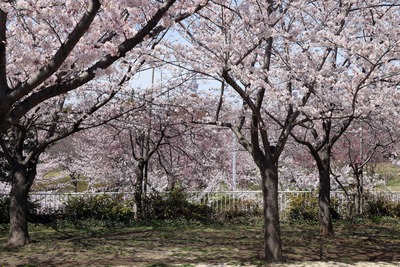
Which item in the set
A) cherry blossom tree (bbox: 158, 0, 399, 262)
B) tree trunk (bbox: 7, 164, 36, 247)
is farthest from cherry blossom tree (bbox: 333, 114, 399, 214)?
tree trunk (bbox: 7, 164, 36, 247)

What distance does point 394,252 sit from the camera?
9.48 m

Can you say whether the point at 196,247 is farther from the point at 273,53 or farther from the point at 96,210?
the point at 96,210

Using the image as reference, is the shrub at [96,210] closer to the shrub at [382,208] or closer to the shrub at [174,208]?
the shrub at [174,208]

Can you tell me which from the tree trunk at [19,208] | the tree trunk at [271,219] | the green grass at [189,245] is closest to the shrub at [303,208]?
the green grass at [189,245]

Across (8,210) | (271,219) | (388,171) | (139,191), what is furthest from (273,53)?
(388,171)

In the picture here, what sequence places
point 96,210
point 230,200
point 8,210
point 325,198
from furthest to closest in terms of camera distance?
point 230,200
point 96,210
point 8,210
point 325,198

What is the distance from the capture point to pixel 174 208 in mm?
15398

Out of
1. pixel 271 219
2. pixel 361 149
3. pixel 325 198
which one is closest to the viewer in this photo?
pixel 271 219

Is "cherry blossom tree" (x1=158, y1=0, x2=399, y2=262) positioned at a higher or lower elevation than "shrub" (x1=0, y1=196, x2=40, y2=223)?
Answer: higher

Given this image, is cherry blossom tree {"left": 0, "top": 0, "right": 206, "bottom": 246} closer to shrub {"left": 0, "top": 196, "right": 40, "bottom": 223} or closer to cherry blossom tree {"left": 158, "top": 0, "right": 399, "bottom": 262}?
cherry blossom tree {"left": 158, "top": 0, "right": 399, "bottom": 262}

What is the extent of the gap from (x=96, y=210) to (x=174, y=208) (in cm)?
232

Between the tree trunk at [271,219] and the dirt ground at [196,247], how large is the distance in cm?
24

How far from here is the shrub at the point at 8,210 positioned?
47.2ft

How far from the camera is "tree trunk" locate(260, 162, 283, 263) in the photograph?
7906 mm
